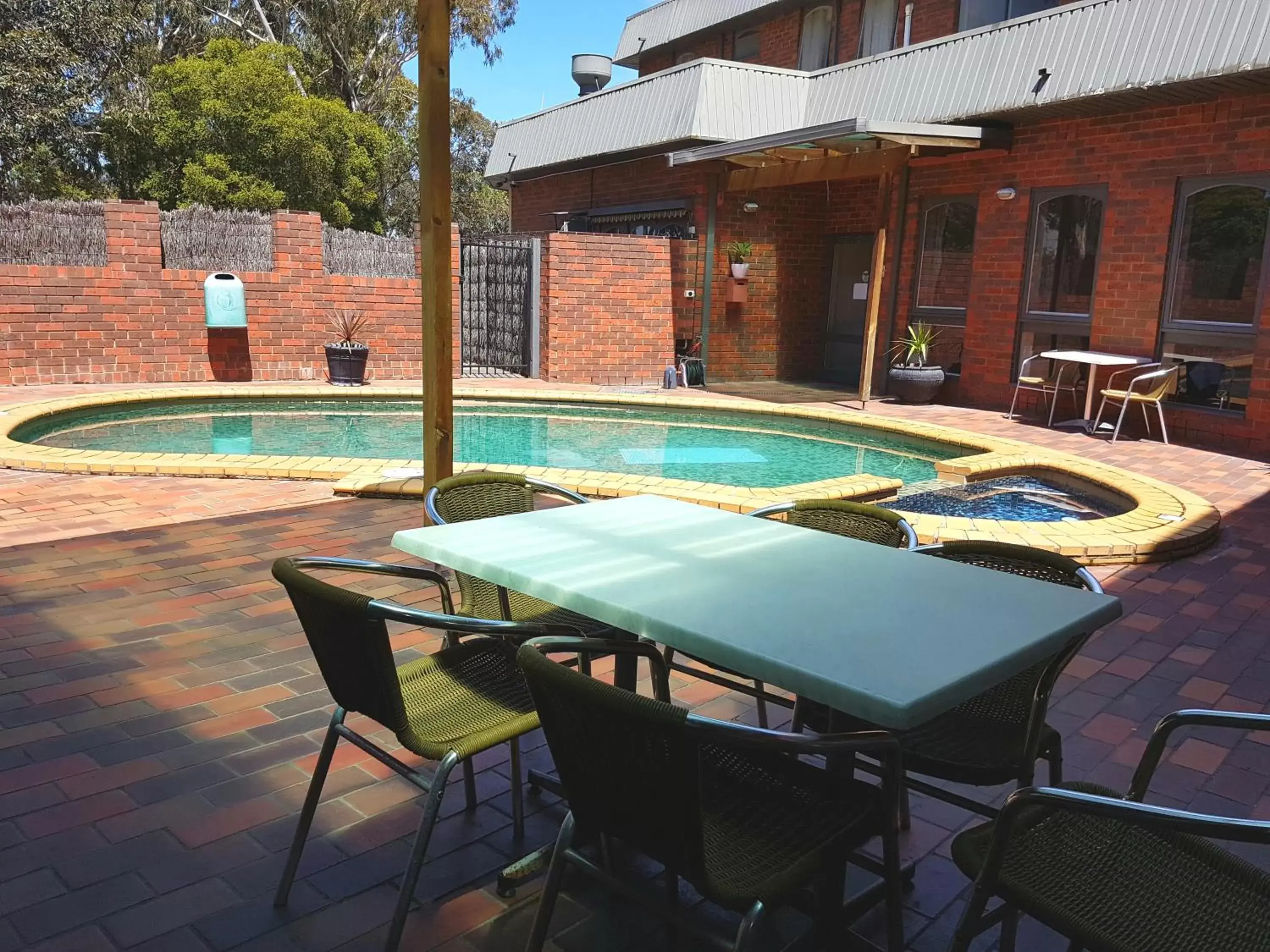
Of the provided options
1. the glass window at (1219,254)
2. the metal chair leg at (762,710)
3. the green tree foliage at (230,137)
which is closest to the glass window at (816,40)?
the glass window at (1219,254)

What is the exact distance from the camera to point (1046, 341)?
10.2 m

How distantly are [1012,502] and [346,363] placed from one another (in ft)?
24.5

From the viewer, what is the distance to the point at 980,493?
6.64 meters

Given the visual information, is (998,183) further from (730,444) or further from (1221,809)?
(1221,809)

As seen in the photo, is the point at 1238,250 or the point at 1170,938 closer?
the point at 1170,938

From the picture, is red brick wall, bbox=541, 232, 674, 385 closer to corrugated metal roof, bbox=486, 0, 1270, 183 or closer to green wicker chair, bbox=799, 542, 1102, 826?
corrugated metal roof, bbox=486, 0, 1270, 183

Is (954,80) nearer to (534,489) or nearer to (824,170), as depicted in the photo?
(824,170)

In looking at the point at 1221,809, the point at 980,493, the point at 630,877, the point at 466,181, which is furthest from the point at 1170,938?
the point at 466,181

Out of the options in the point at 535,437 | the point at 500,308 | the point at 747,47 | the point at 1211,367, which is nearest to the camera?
the point at 1211,367

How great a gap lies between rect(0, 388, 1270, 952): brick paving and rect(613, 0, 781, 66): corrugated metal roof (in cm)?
1311

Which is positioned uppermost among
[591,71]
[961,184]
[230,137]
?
[591,71]

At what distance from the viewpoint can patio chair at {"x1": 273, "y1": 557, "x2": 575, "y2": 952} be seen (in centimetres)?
181

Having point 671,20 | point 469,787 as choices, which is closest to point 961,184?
point 671,20

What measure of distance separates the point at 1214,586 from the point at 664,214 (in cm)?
Result: 1038
